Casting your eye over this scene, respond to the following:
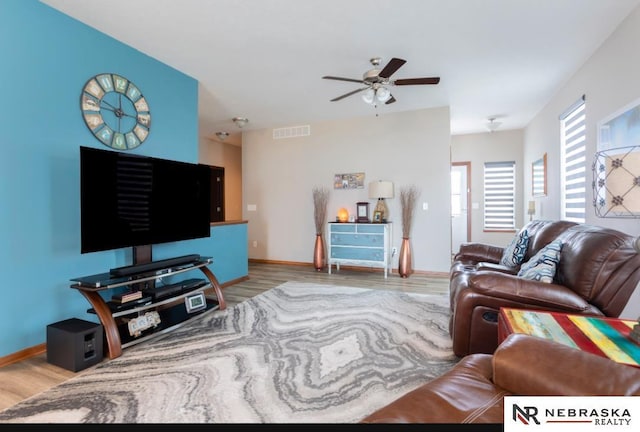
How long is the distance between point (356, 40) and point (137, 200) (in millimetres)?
2500

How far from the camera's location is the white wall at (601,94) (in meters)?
2.46

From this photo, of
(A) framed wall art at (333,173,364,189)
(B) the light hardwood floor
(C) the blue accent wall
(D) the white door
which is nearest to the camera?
(B) the light hardwood floor

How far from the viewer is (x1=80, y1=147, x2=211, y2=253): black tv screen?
2.37 m

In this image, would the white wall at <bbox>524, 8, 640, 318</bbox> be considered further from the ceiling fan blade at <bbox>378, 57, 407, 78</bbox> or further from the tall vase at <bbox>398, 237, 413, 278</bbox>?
the tall vase at <bbox>398, 237, 413, 278</bbox>

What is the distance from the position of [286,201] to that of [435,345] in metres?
4.14

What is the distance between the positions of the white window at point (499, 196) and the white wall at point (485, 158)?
0.25 ft

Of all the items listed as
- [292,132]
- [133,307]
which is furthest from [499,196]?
[133,307]

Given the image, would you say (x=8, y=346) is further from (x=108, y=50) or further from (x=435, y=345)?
(x=435, y=345)

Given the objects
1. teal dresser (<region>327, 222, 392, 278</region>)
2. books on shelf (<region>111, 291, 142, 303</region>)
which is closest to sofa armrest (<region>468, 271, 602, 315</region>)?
books on shelf (<region>111, 291, 142, 303</region>)

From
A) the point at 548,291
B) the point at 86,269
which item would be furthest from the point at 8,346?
the point at 548,291

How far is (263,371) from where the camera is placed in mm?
2082

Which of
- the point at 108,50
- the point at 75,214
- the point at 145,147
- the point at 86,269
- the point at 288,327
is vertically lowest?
the point at 288,327

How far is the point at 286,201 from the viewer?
6.04 metres

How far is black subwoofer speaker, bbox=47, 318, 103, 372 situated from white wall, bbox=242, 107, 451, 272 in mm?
3938
